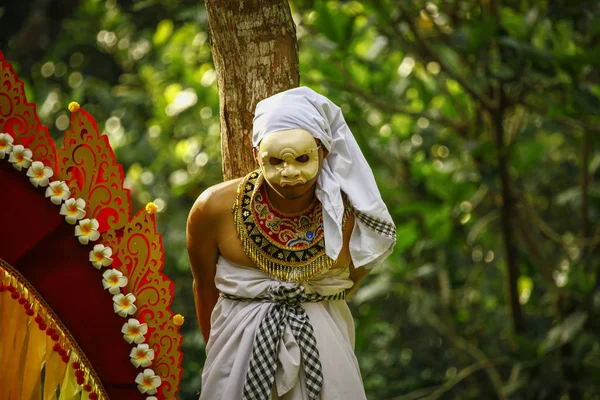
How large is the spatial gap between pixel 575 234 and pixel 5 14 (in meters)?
3.86

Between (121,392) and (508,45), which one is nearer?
(121,392)

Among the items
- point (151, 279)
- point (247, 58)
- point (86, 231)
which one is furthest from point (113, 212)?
point (247, 58)

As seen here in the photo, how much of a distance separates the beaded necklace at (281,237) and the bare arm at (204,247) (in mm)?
81

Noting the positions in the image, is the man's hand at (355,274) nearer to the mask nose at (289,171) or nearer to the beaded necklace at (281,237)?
the beaded necklace at (281,237)

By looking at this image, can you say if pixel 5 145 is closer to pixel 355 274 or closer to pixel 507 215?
pixel 355 274

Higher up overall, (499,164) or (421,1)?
(421,1)

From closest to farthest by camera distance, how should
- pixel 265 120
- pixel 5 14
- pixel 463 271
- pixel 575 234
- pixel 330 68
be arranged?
1. pixel 265 120
2. pixel 330 68
3. pixel 5 14
4. pixel 463 271
5. pixel 575 234

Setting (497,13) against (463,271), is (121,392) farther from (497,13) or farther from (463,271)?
(463,271)

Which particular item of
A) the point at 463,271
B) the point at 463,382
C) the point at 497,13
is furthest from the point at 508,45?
the point at 463,382

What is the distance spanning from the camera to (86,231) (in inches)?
95.5

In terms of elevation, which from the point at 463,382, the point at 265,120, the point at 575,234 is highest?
the point at 265,120

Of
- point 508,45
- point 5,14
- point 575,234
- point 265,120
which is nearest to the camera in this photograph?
point 265,120

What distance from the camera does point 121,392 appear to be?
8.02ft

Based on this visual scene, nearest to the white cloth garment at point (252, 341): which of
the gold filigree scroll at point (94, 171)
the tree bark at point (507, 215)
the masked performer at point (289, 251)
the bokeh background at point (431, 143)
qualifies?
the masked performer at point (289, 251)
